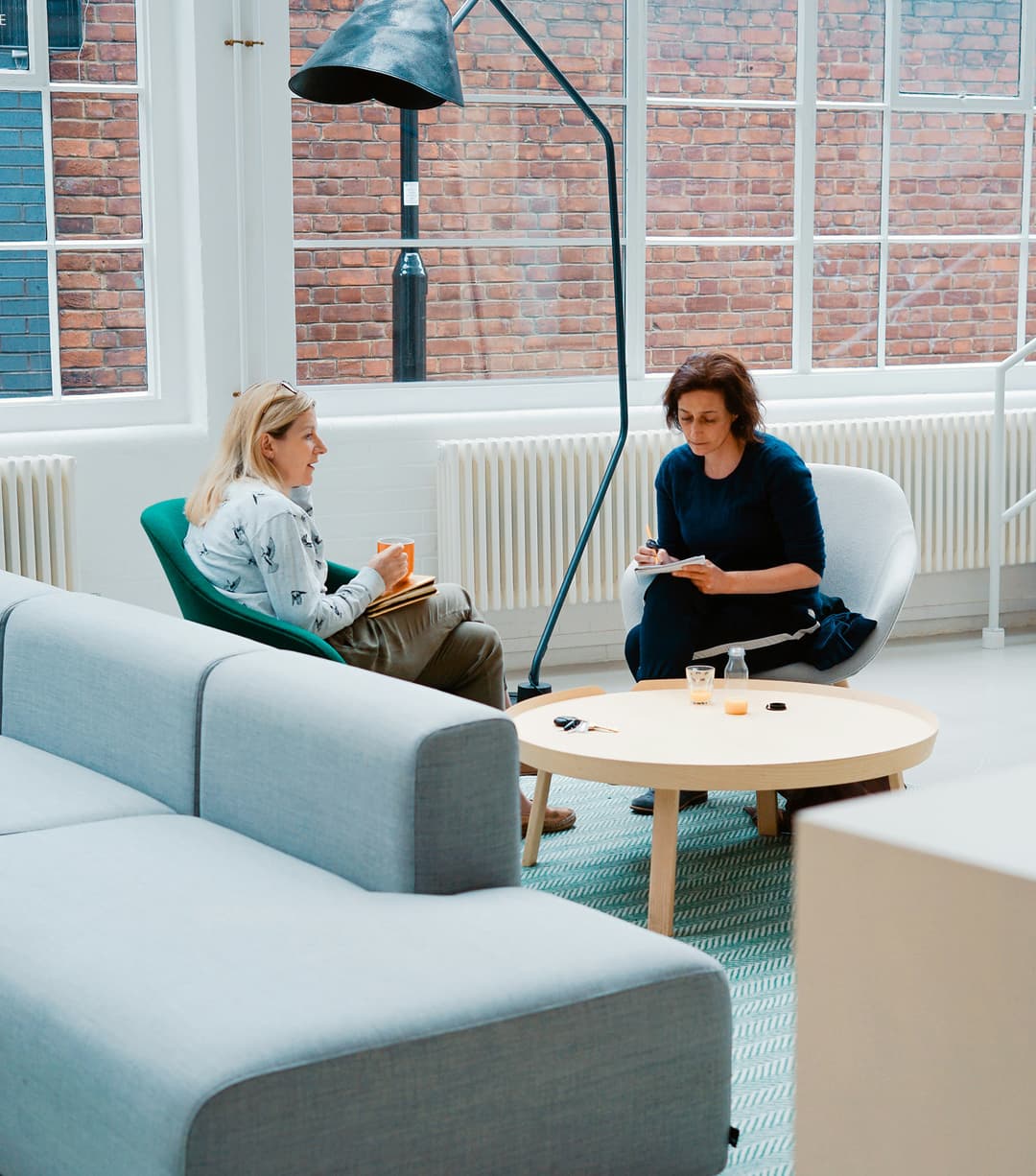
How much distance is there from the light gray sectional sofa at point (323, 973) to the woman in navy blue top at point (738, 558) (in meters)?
1.55

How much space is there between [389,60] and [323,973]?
2647 millimetres

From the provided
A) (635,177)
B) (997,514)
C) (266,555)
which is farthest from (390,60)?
(997,514)

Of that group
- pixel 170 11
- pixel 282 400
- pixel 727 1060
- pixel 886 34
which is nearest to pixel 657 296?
pixel 886 34

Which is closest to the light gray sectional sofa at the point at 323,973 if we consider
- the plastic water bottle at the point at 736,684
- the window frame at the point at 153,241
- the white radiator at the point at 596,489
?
the plastic water bottle at the point at 736,684

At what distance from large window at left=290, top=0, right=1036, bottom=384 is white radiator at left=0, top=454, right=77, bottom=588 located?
93 cm

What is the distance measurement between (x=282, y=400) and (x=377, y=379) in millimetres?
1756

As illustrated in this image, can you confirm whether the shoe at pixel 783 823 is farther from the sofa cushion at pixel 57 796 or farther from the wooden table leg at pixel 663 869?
the sofa cushion at pixel 57 796

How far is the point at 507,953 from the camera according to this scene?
6.06 feet

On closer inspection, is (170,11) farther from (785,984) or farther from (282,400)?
(785,984)

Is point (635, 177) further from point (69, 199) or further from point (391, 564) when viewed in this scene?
point (391, 564)

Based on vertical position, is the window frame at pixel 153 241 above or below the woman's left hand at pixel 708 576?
above

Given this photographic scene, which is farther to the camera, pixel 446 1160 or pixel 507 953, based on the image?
pixel 507 953

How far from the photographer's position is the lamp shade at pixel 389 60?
12.6ft

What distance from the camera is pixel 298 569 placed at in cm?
345
